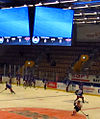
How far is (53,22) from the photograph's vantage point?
24.3 m

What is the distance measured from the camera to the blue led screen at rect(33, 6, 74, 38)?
2412 centimetres

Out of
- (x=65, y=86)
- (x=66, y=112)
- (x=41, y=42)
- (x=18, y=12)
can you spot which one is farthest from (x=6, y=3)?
(x=66, y=112)

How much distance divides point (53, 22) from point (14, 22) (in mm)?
3327

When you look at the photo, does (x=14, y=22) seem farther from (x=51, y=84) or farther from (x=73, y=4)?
(x=51, y=84)

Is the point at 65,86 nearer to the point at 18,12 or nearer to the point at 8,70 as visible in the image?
the point at 18,12

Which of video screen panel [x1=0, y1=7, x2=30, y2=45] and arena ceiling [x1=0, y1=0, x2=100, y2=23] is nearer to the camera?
video screen panel [x1=0, y1=7, x2=30, y2=45]

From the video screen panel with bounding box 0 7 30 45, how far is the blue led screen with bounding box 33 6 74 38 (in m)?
0.86

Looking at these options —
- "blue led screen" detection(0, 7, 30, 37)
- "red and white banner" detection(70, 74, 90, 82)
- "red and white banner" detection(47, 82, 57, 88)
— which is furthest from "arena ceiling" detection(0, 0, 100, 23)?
"red and white banner" detection(47, 82, 57, 88)

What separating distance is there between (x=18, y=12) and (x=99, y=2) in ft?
26.3

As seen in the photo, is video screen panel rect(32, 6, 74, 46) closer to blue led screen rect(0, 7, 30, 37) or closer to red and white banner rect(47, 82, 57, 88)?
blue led screen rect(0, 7, 30, 37)

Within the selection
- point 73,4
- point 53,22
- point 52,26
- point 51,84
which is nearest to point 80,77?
point 51,84

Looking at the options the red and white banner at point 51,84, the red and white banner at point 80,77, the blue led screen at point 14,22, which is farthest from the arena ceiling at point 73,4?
the red and white banner at point 51,84

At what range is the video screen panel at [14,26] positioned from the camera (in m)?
24.6

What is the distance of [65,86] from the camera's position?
28750 millimetres
